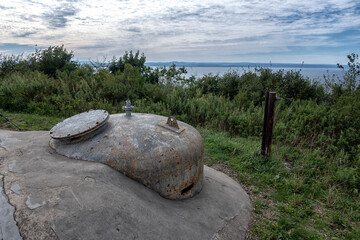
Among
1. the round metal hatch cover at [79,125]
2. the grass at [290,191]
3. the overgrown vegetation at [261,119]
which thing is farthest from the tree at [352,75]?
the round metal hatch cover at [79,125]

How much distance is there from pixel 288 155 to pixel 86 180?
5.50 m

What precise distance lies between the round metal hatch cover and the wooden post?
12.3ft

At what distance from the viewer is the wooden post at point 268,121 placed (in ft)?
19.1

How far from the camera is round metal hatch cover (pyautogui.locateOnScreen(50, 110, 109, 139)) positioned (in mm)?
3566

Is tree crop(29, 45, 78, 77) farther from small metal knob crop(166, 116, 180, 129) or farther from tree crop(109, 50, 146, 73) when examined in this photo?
small metal knob crop(166, 116, 180, 129)

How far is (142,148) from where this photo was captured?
338 cm

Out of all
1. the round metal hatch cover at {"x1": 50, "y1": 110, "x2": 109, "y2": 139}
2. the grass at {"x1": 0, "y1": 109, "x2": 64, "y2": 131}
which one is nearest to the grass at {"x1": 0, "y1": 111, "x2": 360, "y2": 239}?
the grass at {"x1": 0, "y1": 109, "x2": 64, "y2": 131}

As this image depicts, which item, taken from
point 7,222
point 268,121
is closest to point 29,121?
point 7,222

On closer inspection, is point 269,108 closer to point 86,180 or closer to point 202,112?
point 202,112

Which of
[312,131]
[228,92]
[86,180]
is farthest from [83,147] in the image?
[228,92]

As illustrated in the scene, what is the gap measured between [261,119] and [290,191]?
152 inches

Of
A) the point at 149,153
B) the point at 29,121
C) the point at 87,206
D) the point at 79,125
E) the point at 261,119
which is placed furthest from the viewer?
the point at 261,119

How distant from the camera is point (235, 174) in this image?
568cm

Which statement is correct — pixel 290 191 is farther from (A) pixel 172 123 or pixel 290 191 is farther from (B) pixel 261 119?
(B) pixel 261 119
